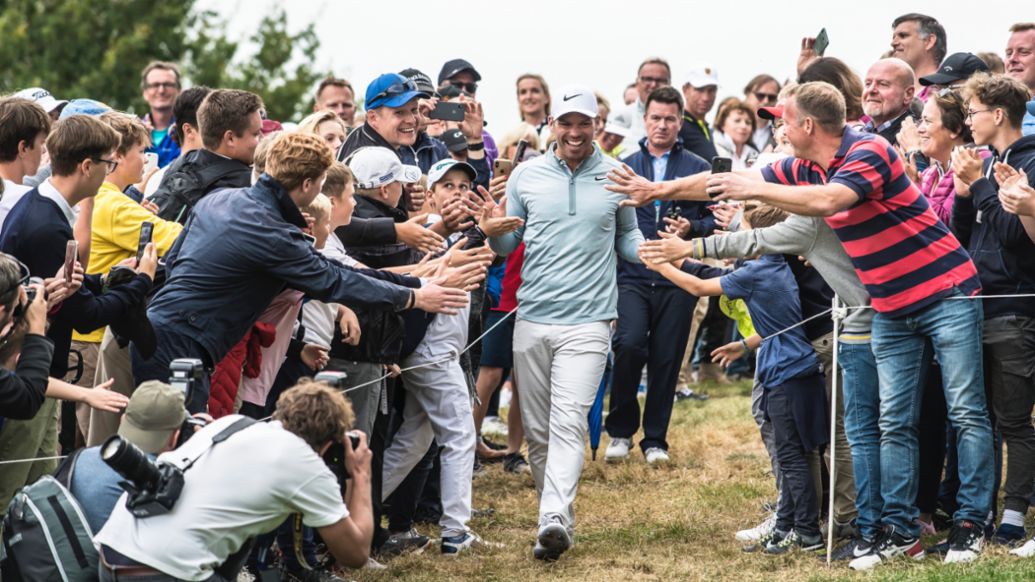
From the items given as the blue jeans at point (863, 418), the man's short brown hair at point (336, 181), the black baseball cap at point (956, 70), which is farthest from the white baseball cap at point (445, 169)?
the black baseball cap at point (956, 70)

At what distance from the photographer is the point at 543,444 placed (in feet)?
25.5

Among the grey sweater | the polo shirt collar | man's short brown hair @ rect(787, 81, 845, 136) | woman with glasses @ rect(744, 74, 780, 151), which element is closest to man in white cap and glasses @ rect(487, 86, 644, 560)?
the grey sweater

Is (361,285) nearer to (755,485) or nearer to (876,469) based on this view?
(876,469)

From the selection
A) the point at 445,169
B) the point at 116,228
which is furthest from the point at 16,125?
the point at 445,169

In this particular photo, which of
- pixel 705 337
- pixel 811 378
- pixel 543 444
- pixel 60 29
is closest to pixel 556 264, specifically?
pixel 543 444

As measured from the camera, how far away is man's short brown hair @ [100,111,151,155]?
6.87m

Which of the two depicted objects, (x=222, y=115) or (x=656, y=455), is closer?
(x=222, y=115)

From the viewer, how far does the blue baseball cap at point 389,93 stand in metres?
8.32

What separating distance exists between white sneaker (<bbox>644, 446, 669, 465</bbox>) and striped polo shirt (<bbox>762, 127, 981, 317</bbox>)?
3.37 meters

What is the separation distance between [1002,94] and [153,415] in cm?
427

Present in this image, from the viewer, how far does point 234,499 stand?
4.96 meters

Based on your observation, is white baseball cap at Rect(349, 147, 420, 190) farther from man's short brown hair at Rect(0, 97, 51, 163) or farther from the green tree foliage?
the green tree foliage

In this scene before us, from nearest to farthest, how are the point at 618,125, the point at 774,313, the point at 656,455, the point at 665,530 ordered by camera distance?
the point at 774,313
the point at 665,530
the point at 656,455
the point at 618,125

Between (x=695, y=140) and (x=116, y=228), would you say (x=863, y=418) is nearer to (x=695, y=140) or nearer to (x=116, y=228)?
(x=116, y=228)
